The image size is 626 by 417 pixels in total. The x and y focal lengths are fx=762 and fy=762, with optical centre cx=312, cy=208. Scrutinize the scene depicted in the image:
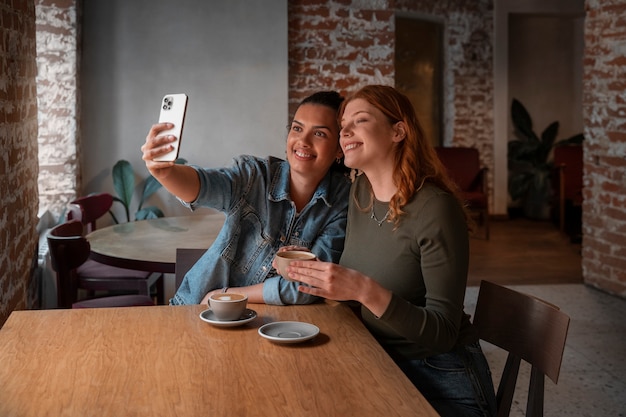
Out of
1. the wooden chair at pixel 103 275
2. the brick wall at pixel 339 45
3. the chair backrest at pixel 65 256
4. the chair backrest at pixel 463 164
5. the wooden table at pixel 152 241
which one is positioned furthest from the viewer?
the chair backrest at pixel 463 164

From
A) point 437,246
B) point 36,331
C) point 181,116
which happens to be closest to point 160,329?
point 36,331

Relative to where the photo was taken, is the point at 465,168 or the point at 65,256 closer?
the point at 65,256

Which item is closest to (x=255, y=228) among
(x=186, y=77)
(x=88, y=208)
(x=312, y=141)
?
(x=312, y=141)

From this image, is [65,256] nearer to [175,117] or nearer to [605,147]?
[175,117]

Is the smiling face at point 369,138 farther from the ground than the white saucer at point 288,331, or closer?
farther from the ground

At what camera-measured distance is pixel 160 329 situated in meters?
2.05

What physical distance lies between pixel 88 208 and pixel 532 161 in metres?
7.18

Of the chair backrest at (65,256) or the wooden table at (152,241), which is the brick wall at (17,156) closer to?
the chair backrest at (65,256)

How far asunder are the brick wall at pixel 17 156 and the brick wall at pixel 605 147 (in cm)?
393

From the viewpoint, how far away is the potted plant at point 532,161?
1007cm

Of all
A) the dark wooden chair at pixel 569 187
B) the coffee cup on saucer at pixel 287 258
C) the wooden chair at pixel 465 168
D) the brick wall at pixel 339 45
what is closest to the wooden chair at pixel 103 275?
the coffee cup on saucer at pixel 287 258

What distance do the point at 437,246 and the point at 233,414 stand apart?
0.79m

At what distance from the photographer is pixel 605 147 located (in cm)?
557

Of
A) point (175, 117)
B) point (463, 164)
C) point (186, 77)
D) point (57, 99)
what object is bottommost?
point (463, 164)
